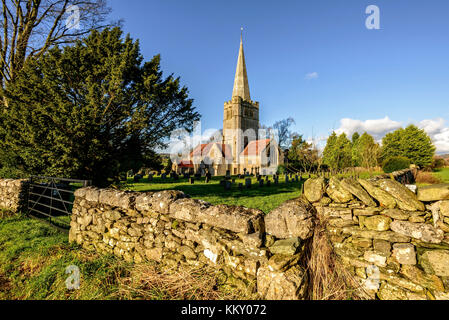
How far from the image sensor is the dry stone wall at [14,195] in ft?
21.0

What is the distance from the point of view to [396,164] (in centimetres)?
2172

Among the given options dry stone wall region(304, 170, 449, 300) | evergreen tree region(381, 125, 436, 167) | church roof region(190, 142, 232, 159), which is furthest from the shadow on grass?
church roof region(190, 142, 232, 159)

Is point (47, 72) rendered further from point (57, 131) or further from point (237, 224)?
point (237, 224)

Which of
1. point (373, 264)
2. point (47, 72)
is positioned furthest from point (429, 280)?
point (47, 72)

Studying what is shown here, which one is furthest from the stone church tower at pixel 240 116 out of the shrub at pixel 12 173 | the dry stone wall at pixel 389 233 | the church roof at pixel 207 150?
the dry stone wall at pixel 389 233

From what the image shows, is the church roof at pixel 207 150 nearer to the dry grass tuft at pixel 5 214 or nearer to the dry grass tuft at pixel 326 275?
the dry grass tuft at pixel 5 214

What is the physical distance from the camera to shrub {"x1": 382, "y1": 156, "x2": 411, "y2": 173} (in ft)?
69.5

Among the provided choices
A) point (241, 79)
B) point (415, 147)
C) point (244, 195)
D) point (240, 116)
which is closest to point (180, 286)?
point (244, 195)

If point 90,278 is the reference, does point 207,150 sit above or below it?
above

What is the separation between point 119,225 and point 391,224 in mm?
4358

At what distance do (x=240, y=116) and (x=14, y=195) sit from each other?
127 ft

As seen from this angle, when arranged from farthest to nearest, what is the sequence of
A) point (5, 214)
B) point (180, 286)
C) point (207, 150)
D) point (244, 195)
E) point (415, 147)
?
point (207, 150) < point (415, 147) < point (244, 195) < point (5, 214) < point (180, 286)

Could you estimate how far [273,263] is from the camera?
6.90 feet

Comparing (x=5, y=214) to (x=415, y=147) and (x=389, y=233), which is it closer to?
(x=389, y=233)
